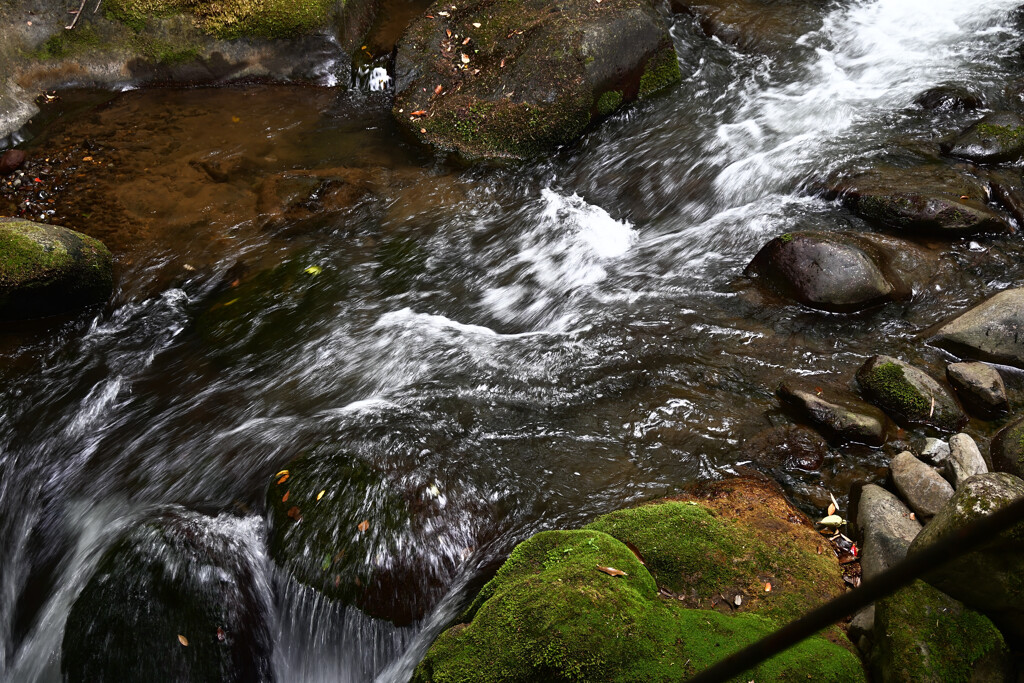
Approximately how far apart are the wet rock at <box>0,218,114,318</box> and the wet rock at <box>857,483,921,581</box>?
6.97 metres

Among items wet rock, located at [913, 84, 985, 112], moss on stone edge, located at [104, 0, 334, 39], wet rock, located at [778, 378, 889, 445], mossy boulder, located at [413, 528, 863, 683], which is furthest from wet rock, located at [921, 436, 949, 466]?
moss on stone edge, located at [104, 0, 334, 39]

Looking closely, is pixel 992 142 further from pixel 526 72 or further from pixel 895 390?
pixel 526 72

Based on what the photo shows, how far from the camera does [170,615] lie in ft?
12.8

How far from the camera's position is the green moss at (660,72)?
8906 mm

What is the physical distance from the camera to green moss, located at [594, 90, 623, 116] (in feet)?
28.1

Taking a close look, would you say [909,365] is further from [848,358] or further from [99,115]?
[99,115]

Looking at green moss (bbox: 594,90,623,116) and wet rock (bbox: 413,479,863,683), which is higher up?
green moss (bbox: 594,90,623,116)

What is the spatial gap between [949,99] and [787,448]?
19.3 ft

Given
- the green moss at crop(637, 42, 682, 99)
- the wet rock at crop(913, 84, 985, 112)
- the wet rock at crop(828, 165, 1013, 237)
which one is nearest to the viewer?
the wet rock at crop(828, 165, 1013, 237)

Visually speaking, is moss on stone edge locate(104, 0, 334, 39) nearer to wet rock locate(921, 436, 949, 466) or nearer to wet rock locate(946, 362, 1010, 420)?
wet rock locate(946, 362, 1010, 420)

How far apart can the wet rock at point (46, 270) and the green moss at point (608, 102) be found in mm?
5988

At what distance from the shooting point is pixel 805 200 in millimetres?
7090

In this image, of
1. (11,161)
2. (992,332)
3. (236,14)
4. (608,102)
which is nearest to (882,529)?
(992,332)

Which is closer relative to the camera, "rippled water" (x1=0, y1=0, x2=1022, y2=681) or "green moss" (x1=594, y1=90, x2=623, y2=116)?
"rippled water" (x1=0, y1=0, x2=1022, y2=681)
